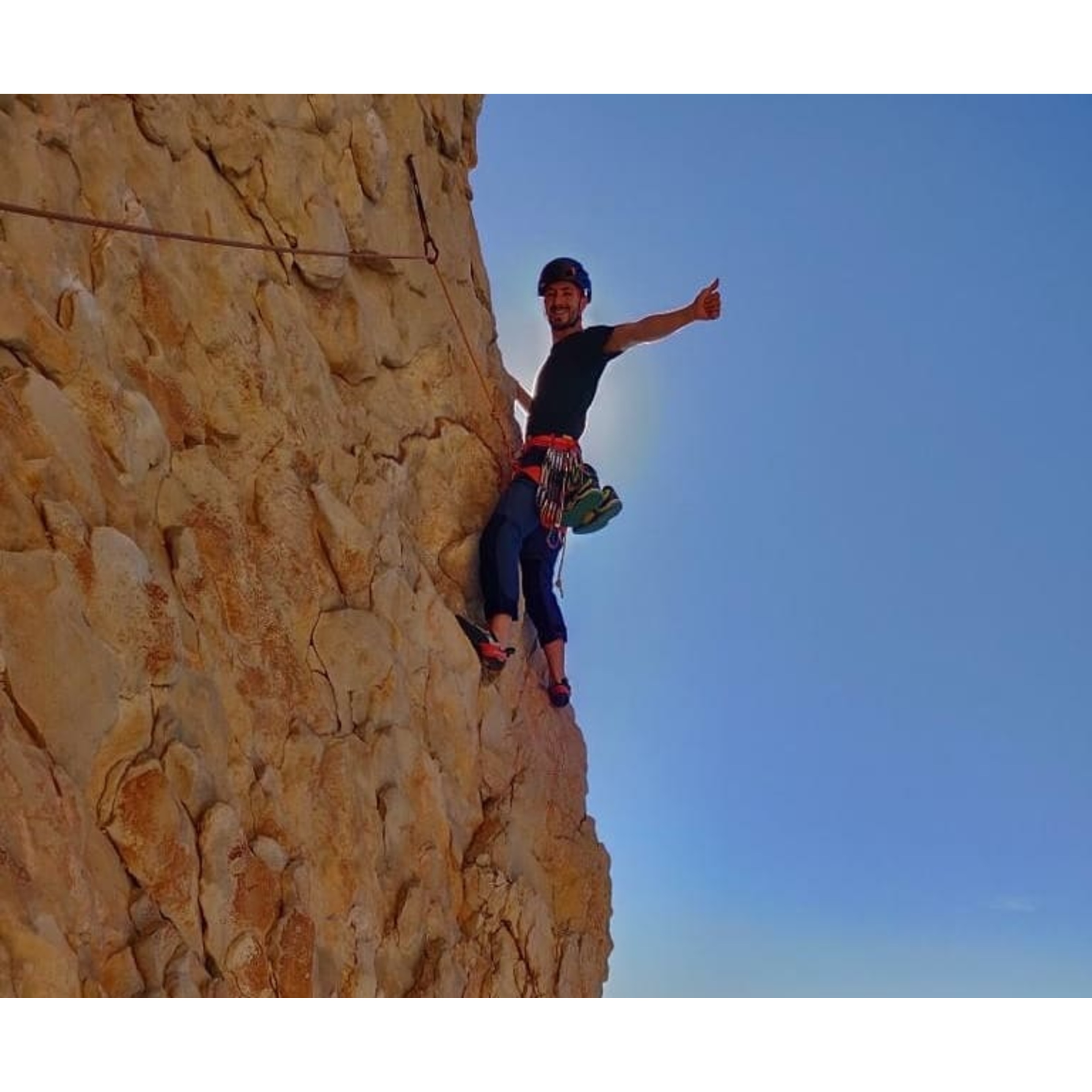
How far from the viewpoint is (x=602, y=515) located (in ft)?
24.7

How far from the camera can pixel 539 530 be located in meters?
7.30

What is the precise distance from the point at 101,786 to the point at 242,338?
2343 mm

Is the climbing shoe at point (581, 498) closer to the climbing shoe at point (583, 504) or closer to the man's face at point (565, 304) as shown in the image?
the climbing shoe at point (583, 504)

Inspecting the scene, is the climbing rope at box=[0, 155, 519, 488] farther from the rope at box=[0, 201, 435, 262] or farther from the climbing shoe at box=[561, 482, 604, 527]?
the climbing shoe at box=[561, 482, 604, 527]

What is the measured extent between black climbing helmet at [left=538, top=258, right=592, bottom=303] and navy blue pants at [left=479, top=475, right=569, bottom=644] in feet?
5.18

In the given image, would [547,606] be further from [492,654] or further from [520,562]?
[492,654]

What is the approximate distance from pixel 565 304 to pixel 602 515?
1.54 metres

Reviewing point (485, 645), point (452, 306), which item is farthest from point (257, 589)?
point (452, 306)

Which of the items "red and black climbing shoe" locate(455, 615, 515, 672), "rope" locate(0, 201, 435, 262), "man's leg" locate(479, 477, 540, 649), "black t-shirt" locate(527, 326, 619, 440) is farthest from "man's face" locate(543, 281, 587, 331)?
"red and black climbing shoe" locate(455, 615, 515, 672)

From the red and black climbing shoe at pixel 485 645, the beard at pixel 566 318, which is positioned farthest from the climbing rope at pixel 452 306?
the red and black climbing shoe at pixel 485 645

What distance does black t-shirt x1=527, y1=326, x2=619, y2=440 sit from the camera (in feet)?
24.5

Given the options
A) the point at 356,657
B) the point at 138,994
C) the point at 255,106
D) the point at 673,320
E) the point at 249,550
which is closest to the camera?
the point at 138,994
